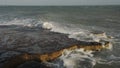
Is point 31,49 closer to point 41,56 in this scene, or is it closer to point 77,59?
point 41,56

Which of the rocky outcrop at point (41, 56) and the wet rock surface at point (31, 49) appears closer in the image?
the rocky outcrop at point (41, 56)

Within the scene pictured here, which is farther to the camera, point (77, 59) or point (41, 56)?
point (77, 59)

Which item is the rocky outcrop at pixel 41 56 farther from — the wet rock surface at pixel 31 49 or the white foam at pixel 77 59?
the white foam at pixel 77 59

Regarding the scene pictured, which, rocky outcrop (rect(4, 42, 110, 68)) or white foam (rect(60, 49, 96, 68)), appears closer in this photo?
rocky outcrop (rect(4, 42, 110, 68))

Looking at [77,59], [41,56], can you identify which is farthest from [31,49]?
[77,59]

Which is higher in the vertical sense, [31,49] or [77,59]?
[31,49]

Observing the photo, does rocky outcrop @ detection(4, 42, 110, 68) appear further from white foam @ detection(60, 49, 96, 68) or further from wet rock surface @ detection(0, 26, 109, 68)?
white foam @ detection(60, 49, 96, 68)

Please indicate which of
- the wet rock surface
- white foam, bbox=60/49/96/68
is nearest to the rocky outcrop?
the wet rock surface

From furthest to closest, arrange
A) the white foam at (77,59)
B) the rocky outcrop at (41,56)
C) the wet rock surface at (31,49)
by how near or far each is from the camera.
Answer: the white foam at (77,59)
the wet rock surface at (31,49)
the rocky outcrop at (41,56)

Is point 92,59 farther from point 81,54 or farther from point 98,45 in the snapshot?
point 98,45

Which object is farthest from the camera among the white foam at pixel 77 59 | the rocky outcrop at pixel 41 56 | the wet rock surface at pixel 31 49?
the white foam at pixel 77 59

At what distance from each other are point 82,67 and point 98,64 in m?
0.97

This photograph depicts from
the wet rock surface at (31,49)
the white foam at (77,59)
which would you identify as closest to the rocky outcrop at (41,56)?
the wet rock surface at (31,49)

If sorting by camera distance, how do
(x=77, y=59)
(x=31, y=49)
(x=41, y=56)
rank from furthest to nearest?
(x=31, y=49) < (x=77, y=59) < (x=41, y=56)
